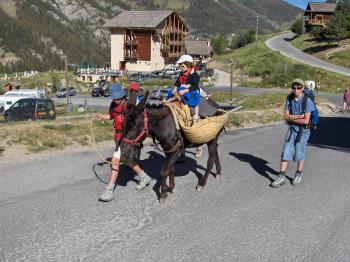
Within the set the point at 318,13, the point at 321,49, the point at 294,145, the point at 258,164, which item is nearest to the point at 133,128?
the point at 294,145

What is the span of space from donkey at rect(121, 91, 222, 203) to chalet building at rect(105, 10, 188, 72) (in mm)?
85169

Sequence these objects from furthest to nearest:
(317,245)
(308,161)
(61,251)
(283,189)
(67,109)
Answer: (67,109) → (308,161) → (283,189) → (317,245) → (61,251)

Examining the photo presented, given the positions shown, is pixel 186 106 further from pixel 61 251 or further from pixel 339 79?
pixel 339 79

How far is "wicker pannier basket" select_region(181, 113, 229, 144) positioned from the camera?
8617 mm

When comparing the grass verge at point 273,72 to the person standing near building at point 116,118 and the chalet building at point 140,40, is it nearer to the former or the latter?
the chalet building at point 140,40

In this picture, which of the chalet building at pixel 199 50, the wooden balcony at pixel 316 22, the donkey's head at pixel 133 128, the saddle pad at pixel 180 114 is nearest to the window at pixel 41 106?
the saddle pad at pixel 180 114

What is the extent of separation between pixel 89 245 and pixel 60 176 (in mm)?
3913

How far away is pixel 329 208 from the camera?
8156 mm

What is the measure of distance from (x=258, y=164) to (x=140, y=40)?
85.0 meters

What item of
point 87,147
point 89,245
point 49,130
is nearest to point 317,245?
point 89,245

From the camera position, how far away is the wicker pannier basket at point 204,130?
28.3ft

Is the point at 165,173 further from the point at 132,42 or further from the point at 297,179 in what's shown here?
the point at 132,42

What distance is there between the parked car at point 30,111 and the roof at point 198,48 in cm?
8436

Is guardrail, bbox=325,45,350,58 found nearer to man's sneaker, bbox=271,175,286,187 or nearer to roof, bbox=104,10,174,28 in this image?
roof, bbox=104,10,174,28
